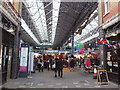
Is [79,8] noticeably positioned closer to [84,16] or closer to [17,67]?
[84,16]

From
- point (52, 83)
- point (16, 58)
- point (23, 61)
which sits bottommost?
point (52, 83)

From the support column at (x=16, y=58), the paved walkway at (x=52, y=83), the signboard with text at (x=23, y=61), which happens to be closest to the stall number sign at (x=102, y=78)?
the paved walkway at (x=52, y=83)

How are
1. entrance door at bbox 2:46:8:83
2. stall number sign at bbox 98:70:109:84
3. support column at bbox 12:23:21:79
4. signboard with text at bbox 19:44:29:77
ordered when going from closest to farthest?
stall number sign at bbox 98:70:109:84
entrance door at bbox 2:46:8:83
support column at bbox 12:23:21:79
signboard with text at bbox 19:44:29:77

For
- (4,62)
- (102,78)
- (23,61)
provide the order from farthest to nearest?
(23,61)
(4,62)
(102,78)

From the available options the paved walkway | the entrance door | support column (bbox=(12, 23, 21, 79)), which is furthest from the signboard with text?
the entrance door

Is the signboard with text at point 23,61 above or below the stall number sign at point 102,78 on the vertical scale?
above

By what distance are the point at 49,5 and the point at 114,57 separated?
1029 cm

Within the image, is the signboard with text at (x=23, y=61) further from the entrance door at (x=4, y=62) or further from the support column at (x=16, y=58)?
the entrance door at (x=4, y=62)

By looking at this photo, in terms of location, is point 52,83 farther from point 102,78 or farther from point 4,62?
point 4,62

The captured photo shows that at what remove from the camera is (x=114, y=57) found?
9.23 m

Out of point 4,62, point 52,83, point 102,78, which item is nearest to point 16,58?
point 4,62

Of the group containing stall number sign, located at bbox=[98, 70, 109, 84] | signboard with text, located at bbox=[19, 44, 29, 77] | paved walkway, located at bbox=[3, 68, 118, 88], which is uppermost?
signboard with text, located at bbox=[19, 44, 29, 77]

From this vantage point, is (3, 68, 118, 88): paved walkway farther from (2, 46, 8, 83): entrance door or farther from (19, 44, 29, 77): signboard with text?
(19, 44, 29, 77): signboard with text

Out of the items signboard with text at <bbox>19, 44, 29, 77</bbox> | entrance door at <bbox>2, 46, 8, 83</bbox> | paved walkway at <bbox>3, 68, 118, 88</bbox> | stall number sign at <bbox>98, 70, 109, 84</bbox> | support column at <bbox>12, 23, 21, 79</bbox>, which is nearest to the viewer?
paved walkway at <bbox>3, 68, 118, 88</bbox>
